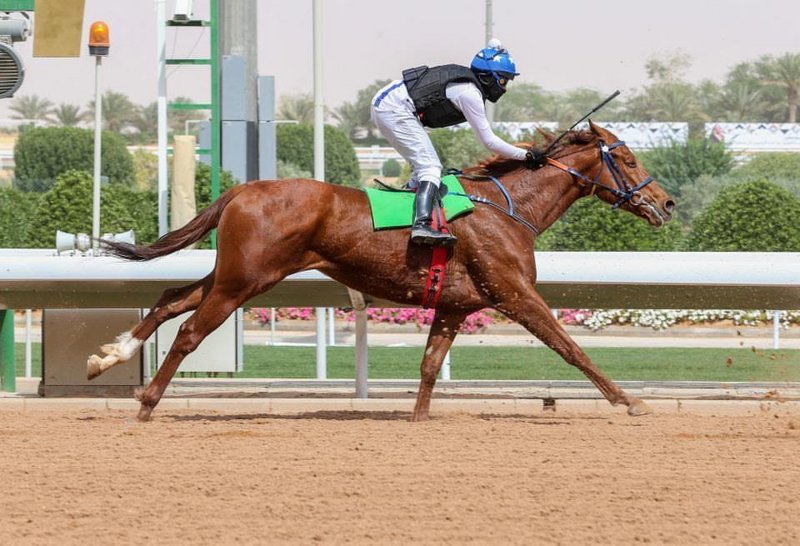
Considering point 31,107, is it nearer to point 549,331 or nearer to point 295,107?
point 295,107

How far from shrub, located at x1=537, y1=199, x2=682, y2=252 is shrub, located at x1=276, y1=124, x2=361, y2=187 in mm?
28473

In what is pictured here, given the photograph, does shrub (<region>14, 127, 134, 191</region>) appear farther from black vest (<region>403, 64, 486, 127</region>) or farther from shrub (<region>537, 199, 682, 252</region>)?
black vest (<region>403, 64, 486, 127</region>)

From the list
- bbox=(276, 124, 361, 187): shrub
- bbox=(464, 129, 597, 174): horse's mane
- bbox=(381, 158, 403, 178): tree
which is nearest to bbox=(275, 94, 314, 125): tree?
bbox=(276, 124, 361, 187): shrub

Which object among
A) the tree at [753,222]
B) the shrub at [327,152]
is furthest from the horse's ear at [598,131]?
the shrub at [327,152]

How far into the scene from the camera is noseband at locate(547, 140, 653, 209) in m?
8.58

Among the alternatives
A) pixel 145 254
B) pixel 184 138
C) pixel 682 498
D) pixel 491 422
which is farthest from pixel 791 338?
pixel 682 498

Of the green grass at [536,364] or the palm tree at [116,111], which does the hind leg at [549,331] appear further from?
the palm tree at [116,111]

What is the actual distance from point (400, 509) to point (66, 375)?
4.97 metres

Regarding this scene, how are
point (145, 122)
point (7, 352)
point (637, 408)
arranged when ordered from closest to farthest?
1. point (637, 408)
2. point (7, 352)
3. point (145, 122)

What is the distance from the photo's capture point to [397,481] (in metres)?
6.17

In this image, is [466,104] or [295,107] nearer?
[466,104]

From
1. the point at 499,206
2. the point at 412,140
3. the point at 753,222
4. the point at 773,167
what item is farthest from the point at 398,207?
the point at 773,167

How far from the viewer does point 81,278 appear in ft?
30.4

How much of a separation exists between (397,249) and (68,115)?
216 feet
